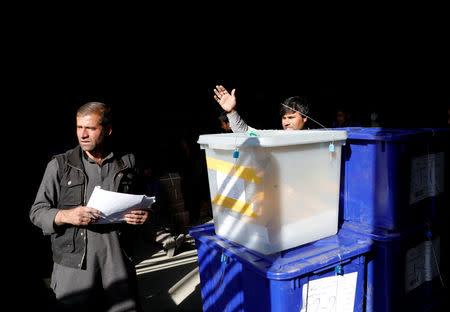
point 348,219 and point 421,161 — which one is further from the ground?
point 421,161

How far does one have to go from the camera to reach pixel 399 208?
5.69ft

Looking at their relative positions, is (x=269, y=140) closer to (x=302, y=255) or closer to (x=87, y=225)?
(x=302, y=255)

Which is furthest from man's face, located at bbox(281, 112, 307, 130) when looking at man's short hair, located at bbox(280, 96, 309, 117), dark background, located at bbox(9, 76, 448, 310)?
dark background, located at bbox(9, 76, 448, 310)

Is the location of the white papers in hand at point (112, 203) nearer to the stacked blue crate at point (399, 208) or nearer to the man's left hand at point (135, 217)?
the man's left hand at point (135, 217)

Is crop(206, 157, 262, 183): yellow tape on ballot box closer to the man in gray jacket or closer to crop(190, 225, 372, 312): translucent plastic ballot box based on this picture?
crop(190, 225, 372, 312): translucent plastic ballot box

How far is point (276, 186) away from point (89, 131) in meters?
1.28

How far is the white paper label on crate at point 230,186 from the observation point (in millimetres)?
1541

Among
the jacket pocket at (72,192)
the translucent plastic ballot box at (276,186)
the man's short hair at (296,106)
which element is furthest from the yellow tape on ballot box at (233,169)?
the man's short hair at (296,106)

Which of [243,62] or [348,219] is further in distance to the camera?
[243,62]

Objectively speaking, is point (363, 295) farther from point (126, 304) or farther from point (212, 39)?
point (212, 39)

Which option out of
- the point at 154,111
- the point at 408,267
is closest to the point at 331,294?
the point at 408,267

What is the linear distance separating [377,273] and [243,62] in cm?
824

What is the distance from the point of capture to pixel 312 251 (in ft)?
5.11

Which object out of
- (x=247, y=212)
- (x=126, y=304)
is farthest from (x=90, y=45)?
(x=247, y=212)
